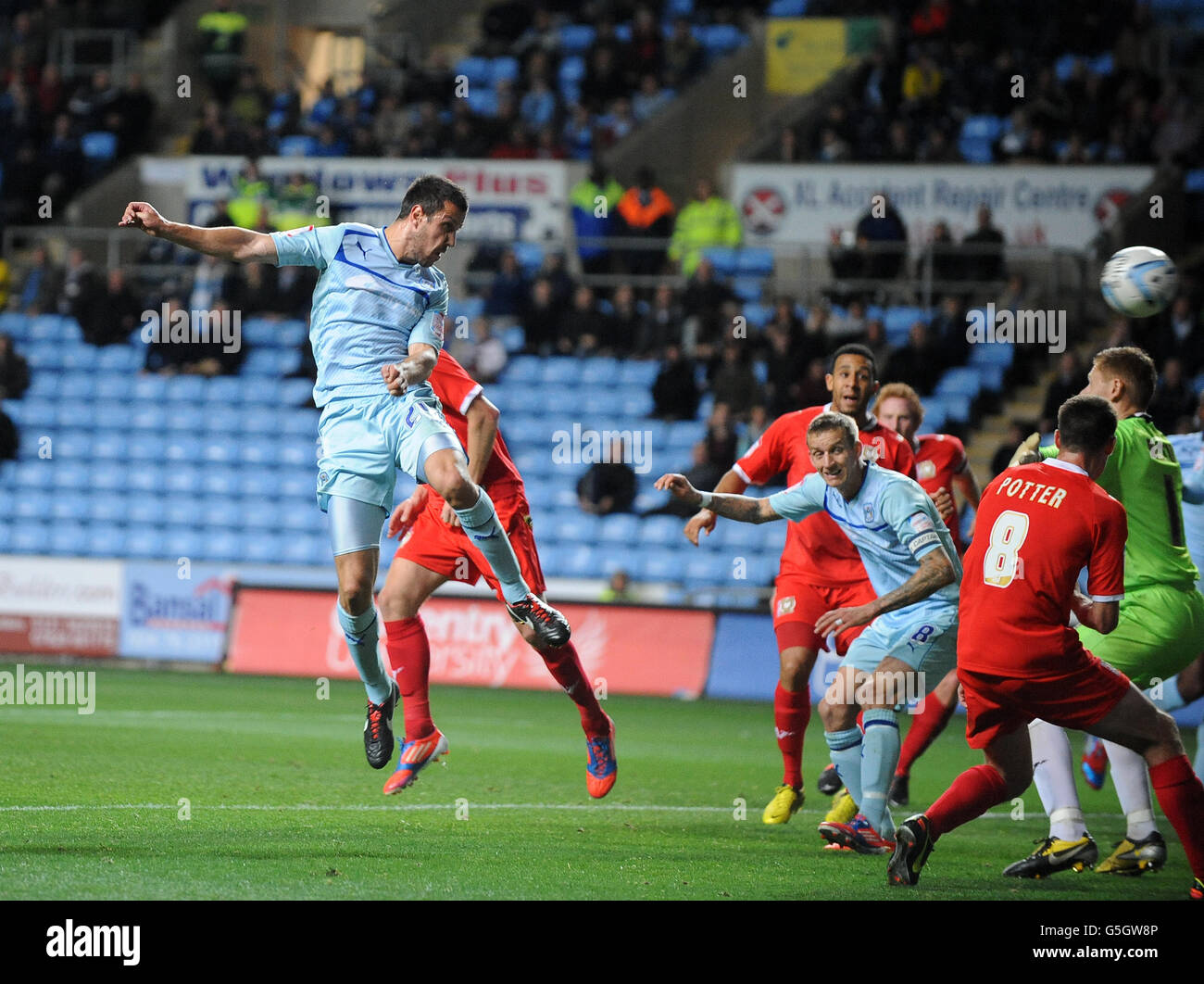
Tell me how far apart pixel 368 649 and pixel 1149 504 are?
340 centimetres

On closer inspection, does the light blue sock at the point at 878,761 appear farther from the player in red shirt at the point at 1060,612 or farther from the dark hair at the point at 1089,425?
the dark hair at the point at 1089,425

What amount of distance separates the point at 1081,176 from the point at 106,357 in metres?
11.1

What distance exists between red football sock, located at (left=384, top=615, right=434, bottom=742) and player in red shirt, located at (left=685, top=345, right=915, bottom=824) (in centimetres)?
160

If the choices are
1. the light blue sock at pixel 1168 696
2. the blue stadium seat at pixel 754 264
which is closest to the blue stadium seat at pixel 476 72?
the blue stadium seat at pixel 754 264

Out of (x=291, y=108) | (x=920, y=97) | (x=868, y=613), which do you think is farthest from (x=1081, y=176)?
(x=868, y=613)

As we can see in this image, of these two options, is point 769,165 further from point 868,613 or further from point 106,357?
point 868,613

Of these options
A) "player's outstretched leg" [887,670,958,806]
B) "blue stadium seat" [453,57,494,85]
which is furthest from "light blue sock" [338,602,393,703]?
"blue stadium seat" [453,57,494,85]

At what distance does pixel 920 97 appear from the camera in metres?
19.8

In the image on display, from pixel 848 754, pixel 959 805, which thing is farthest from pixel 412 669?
pixel 959 805

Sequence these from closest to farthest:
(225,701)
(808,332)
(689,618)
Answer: (225,701), (689,618), (808,332)

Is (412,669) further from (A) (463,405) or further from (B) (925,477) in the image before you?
(B) (925,477)

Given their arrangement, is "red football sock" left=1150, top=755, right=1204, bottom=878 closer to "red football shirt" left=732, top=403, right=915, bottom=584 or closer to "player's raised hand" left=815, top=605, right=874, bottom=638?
"player's raised hand" left=815, top=605, right=874, bottom=638

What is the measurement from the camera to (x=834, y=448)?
731cm

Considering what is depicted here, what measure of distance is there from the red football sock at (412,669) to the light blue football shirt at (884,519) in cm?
184
